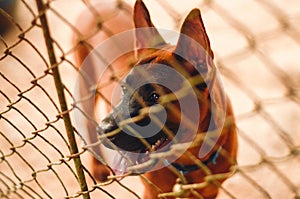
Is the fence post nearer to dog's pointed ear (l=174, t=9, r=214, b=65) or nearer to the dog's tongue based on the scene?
the dog's tongue

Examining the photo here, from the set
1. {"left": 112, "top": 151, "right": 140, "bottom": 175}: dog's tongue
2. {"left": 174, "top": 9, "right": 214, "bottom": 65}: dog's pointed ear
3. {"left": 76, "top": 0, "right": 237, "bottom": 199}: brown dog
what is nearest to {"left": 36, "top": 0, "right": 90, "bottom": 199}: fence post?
{"left": 76, "top": 0, "right": 237, "bottom": 199}: brown dog

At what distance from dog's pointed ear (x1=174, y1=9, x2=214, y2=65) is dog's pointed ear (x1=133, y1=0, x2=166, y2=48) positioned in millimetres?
224

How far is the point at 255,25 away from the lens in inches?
162

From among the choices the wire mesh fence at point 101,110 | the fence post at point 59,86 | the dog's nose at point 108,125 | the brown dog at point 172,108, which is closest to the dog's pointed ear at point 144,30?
the brown dog at point 172,108

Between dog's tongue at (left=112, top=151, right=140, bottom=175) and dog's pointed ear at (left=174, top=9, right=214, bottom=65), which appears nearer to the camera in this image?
dog's pointed ear at (left=174, top=9, right=214, bottom=65)

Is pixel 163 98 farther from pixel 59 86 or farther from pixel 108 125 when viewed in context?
pixel 59 86

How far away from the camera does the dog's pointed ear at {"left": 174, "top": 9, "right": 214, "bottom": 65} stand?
185 centimetres

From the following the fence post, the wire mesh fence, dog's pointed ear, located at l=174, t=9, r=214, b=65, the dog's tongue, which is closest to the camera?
the fence post

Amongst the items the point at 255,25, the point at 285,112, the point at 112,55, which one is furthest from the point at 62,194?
the point at 255,25

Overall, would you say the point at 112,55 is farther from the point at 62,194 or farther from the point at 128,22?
the point at 62,194

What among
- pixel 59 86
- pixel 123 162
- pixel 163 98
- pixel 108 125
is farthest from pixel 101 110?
pixel 59 86

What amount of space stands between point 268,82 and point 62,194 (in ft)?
5.53

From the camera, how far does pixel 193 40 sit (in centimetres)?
198

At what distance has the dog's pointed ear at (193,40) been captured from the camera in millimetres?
1850
